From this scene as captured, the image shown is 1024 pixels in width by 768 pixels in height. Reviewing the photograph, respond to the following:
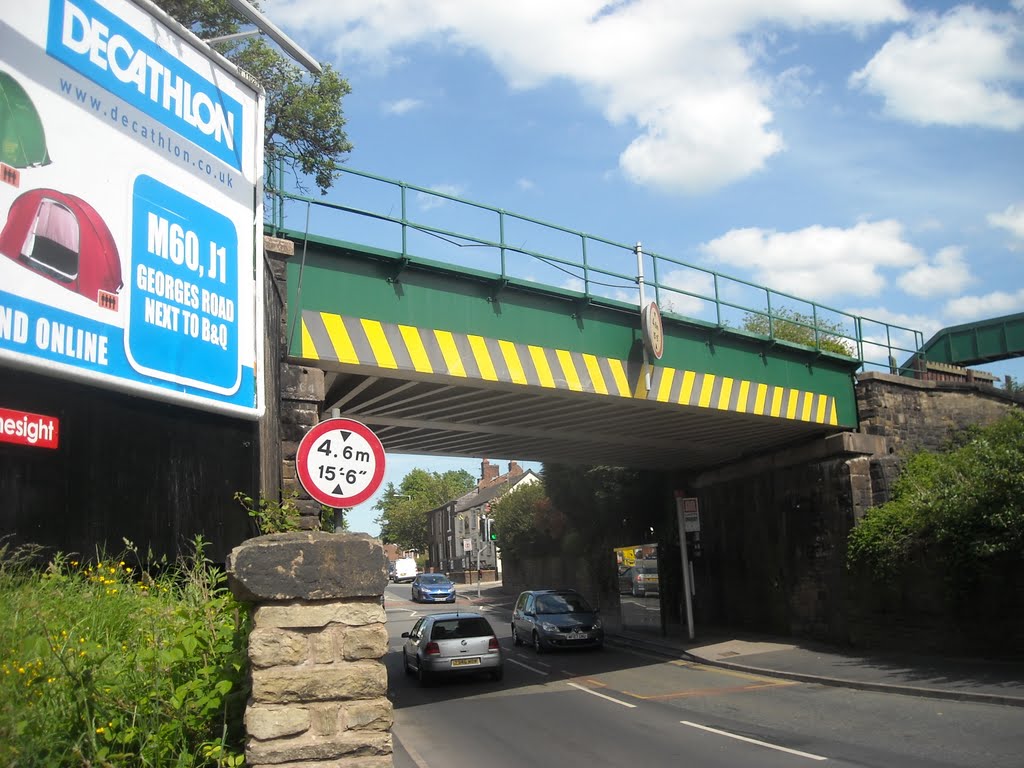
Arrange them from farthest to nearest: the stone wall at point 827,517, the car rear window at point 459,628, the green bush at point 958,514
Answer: the stone wall at point 827,517 < the car rear window at point 459,628 < the green bush at point 958,514

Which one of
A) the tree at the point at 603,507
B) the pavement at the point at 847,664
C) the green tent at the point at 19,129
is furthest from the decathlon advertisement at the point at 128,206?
the tree at the point at 603,507

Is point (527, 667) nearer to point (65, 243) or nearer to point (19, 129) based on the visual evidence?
point (65, 243)

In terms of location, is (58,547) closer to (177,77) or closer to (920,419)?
(177,77)

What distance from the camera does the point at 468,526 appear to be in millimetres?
88250

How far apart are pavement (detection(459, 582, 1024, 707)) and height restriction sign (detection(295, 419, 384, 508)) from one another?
10.3m

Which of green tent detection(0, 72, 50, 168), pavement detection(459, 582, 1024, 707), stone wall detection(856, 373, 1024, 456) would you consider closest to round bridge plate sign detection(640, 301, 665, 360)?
pavement detection(459, 582, 1024, 707)

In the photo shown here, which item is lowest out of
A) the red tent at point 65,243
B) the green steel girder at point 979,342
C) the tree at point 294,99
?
the red tent at point 65,243

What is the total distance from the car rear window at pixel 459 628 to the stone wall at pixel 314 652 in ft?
44.4

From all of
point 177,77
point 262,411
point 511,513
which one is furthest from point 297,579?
point 511,513

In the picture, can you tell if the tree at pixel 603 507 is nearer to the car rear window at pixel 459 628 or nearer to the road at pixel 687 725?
the car rear window at pixel 459 628

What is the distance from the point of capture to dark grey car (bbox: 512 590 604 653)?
22141 millimetres

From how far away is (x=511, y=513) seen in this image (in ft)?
157

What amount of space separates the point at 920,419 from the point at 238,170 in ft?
60.5

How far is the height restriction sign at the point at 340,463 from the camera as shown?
21.7 feet
